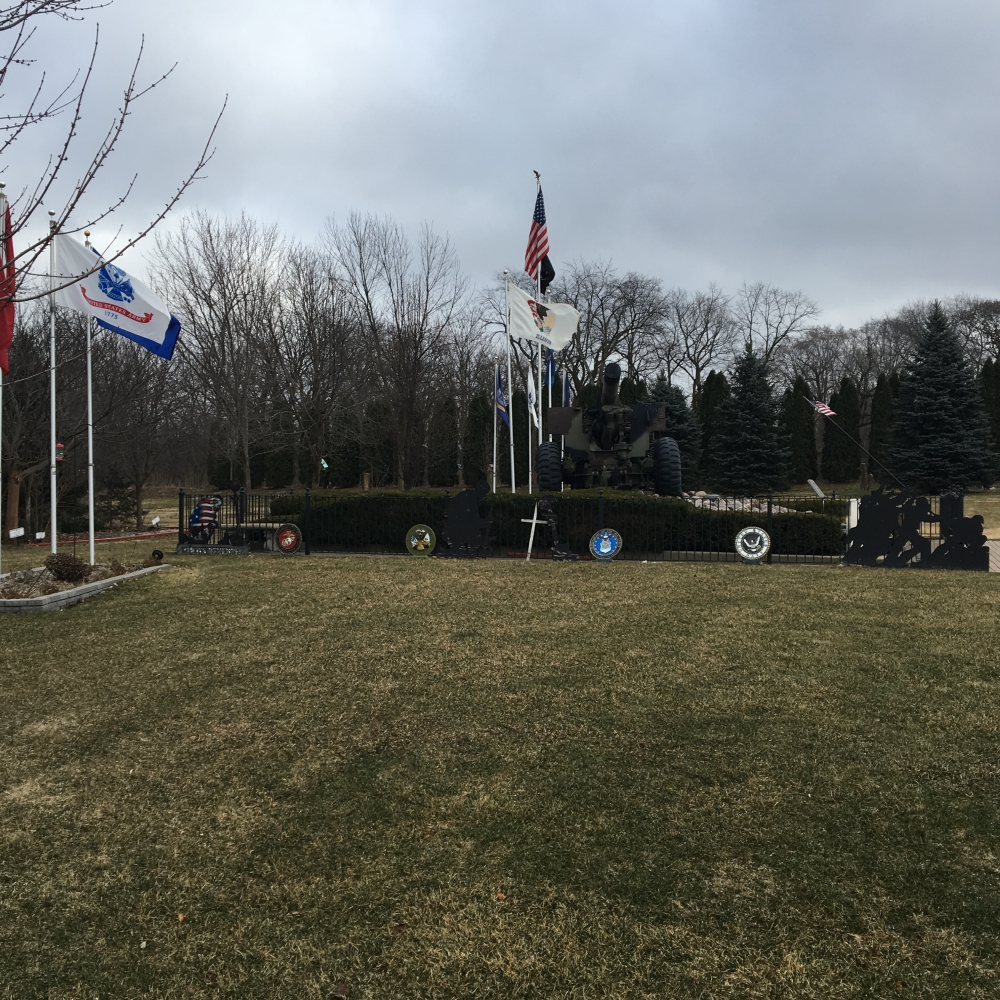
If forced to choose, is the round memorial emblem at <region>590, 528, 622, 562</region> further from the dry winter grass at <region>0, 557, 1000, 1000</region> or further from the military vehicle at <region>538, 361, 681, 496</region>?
the dry winter grass at <region>0, 557, 1000, 1000</region>

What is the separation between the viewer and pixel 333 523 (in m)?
13.5

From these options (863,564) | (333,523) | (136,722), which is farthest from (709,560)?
(136,722)

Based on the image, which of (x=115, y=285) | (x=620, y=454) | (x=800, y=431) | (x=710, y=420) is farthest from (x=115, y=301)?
(x=800, y=431)

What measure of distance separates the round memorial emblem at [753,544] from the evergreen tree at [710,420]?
2254 centimetres

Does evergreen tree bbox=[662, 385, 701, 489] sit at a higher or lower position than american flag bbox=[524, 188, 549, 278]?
lower

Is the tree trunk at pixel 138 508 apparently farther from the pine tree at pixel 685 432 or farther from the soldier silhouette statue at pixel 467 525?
the pine tree at pixel 685 432

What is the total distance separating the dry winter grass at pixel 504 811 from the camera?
264 cm

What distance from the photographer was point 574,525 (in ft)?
41.2

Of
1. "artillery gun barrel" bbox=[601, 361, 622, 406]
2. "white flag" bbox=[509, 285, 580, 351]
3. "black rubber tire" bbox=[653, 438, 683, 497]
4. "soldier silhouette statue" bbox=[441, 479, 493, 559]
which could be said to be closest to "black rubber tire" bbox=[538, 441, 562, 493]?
"artillery gun barrel" bbox=[601, 361, 622, 406]

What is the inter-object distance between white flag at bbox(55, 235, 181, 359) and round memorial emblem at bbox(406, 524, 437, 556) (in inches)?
185

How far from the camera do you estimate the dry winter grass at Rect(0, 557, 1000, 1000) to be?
2.64m

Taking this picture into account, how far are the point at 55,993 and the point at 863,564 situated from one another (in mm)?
11109

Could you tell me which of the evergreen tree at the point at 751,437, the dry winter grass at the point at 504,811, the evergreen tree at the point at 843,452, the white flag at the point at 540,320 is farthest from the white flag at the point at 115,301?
the evergreen tree at the point at 843,452

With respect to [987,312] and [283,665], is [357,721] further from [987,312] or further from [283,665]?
[987,312]
